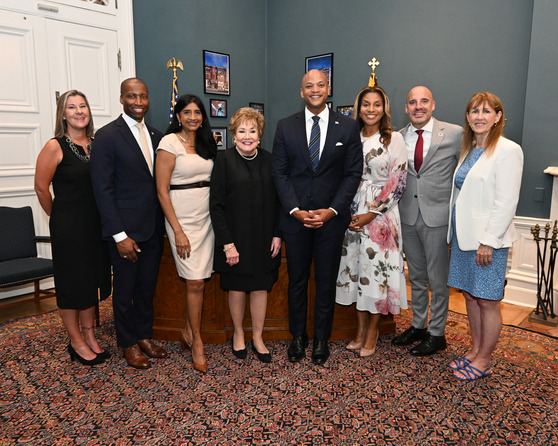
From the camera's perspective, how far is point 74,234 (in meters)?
2.72

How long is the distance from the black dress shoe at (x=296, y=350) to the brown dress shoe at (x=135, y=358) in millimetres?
892

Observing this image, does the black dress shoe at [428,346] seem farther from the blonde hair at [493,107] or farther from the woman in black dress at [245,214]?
the blonde hair at [493,107]

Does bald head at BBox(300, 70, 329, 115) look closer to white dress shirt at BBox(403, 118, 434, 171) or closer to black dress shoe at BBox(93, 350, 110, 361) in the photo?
white dress shirt at BBox(403, 118, 434, 171)

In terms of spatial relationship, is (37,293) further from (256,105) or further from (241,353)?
(256,105)

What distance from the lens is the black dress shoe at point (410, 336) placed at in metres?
3.20

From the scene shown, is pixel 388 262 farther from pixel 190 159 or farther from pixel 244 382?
pixel 190 159

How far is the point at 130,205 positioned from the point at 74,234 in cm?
40

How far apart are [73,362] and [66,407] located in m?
0.55

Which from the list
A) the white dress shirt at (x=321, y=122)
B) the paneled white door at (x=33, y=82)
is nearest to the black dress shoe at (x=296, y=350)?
the white dress shirt at (x=321, y=122)

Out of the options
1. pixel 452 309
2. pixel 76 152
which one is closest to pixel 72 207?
pixel 76 152

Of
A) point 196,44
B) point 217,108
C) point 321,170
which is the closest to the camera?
point 321,170

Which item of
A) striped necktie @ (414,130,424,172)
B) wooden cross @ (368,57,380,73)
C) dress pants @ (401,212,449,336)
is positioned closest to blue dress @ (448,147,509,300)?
dress pants @ (401,212,449,336)

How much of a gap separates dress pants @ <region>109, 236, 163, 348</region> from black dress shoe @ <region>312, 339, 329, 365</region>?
1089 millimetres

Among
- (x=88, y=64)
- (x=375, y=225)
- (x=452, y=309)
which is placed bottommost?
(x=452, y=309)
